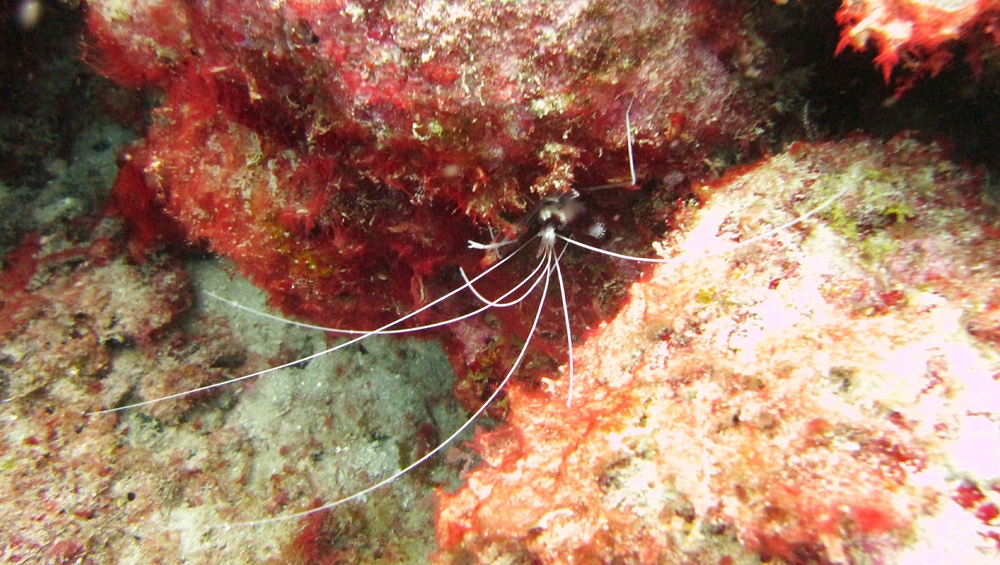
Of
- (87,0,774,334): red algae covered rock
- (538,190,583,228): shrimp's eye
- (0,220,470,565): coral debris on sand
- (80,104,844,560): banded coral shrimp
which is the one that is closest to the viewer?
(87,0,774,334): red algae covered rock

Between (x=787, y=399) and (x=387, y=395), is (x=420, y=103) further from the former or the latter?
(x=387, y=395)

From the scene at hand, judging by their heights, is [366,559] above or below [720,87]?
below

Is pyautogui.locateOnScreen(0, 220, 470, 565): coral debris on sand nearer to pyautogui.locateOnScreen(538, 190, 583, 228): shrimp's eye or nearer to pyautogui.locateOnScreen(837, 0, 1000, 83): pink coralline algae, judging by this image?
pyautogui.locateOnScreen(538, 190, 583, 228): shrimp's eye

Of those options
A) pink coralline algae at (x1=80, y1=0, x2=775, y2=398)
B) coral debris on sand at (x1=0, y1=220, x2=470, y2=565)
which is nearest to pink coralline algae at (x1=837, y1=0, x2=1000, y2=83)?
pink coralline algae at (x1=80, y1=0, x2=775, y2=398)

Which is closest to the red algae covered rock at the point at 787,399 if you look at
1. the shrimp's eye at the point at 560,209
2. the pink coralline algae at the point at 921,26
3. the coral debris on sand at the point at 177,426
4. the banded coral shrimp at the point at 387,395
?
the banded coral shrimp at the point at 387,395

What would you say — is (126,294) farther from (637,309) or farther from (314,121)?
(637,309)

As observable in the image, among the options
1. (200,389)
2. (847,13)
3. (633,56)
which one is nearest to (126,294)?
(200,389)
